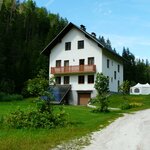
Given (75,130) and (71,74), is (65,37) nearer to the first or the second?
(71,74)

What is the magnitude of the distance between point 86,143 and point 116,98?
32333 mm

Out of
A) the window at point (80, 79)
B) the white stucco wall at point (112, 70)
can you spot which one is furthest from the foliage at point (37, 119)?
the window at point (80, 79)

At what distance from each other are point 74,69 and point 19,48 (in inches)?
728

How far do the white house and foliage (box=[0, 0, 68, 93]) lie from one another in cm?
364

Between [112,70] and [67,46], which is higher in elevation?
[67,46]

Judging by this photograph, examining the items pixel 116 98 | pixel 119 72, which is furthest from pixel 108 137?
pixel 119 72

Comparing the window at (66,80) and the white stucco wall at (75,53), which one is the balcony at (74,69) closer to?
the white stucco wall at (75,53)

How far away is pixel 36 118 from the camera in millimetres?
18094

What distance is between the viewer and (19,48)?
65250 mm

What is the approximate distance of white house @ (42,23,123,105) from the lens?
4944 centimetres

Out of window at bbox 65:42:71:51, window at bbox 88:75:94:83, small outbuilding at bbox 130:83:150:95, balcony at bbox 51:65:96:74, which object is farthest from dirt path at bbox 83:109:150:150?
small outbuilding at bbox 130:83:150:95

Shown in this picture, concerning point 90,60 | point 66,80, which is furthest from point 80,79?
point 90,60

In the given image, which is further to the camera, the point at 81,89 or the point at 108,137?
the point at 81,89

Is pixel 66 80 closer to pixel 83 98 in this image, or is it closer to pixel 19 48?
pixel 83 98
